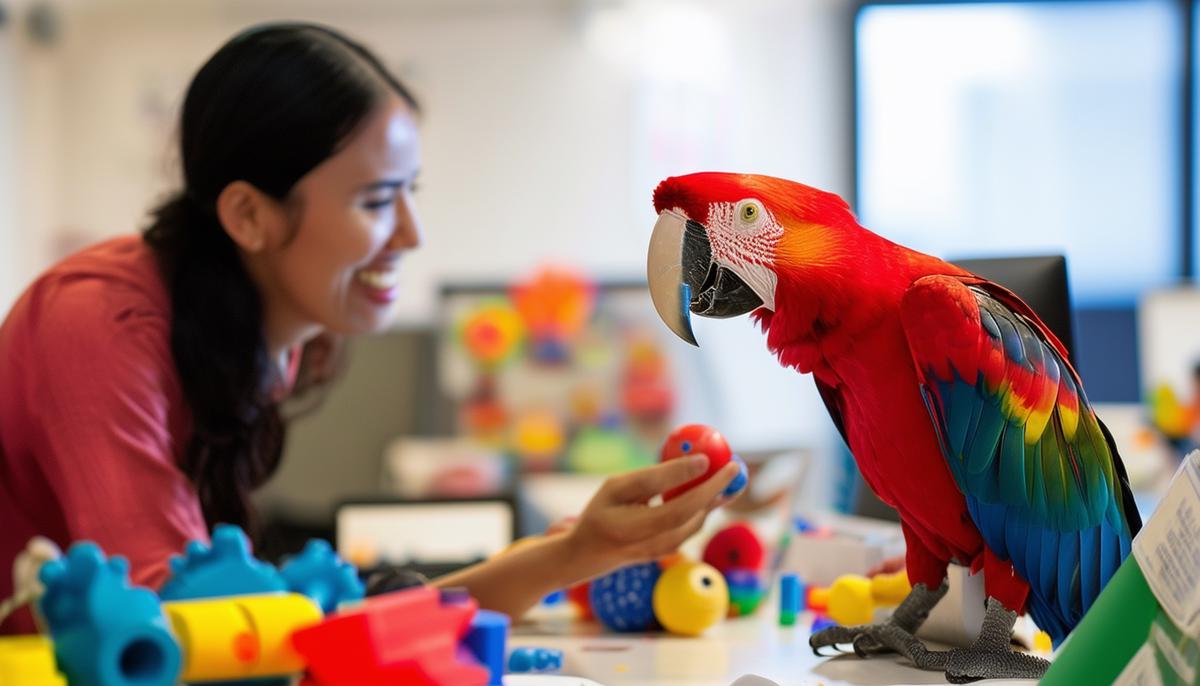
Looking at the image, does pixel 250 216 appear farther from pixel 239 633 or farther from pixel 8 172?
pixel 8 172

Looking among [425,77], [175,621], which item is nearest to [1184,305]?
[425,77]

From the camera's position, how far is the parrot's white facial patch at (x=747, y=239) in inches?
28.7

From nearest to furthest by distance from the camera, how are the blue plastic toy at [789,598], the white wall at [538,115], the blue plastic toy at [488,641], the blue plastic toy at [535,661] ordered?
the blue plastic toy at [488,641], the blue plastic toy at [535,661], the blue plastic toy at [789,598], the white wall at [538,115]

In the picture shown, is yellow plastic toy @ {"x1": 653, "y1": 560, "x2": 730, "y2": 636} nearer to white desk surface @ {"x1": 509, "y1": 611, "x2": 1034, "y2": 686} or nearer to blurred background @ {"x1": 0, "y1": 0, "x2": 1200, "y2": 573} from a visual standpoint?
white desk surface @ {"x1": 509, "y1": 611, "x2": 1034, "y2": 686}

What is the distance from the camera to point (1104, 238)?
172 inches

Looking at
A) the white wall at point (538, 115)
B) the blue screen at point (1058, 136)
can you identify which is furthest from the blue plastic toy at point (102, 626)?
the blue screen at point (1058, 136)

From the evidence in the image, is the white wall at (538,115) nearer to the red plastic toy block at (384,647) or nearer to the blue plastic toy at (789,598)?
the blue plastic toy at (789,598)

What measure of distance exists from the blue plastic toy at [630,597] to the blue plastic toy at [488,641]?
0.44 m

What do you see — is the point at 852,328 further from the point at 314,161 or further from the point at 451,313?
the point at 451,313

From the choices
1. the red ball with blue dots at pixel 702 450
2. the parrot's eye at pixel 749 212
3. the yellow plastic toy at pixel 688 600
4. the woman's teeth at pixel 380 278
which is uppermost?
the parrot's eye at pixel 749 212

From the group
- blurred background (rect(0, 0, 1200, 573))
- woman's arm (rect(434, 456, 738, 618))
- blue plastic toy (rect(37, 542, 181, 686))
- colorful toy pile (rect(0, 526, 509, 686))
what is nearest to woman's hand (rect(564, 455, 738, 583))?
woman's arm (rect(434, 456, 738, 618))

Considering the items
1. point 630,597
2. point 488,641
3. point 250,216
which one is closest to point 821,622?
point 630,597

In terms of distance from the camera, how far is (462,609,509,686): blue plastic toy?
0.61 meters

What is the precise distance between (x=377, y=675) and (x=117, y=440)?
474 millimetres
